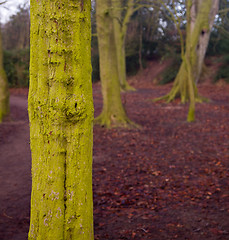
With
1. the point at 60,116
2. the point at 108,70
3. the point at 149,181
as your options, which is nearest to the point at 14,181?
the point at 149,181

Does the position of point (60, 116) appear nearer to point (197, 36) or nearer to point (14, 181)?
point (14, 181)

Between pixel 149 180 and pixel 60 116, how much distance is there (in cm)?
426

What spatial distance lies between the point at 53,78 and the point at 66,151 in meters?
0.61

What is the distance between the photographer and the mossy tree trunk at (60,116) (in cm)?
256

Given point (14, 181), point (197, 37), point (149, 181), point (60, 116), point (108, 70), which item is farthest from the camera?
point (197, 37)

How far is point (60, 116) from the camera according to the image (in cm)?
263

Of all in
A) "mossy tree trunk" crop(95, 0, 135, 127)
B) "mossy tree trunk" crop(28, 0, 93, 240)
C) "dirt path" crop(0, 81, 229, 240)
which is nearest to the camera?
"mossy tree trunk" crop(28, 0, 93, 240)

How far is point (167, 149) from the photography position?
8.95 m

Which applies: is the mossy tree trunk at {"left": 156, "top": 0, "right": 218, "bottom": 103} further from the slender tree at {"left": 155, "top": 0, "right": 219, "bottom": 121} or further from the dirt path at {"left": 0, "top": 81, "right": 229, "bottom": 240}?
the dirt path at {"left": 0, "top": 81, "right": 229, "bottom": 240}

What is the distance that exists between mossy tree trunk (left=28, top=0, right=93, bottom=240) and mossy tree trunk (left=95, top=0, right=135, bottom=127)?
27.9ft

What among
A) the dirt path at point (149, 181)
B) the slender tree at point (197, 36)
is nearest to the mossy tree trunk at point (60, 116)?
the dirt path at point (149, 181)

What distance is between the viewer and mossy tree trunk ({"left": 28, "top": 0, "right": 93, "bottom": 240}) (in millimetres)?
2564

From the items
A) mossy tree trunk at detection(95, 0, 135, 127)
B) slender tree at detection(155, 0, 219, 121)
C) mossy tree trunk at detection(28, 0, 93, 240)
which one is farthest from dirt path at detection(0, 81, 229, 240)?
slender tree at detection(155, 0, 219, 121)

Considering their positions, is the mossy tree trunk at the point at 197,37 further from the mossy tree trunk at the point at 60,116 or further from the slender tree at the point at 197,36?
the mossy tree trunk at the point at 60,116
